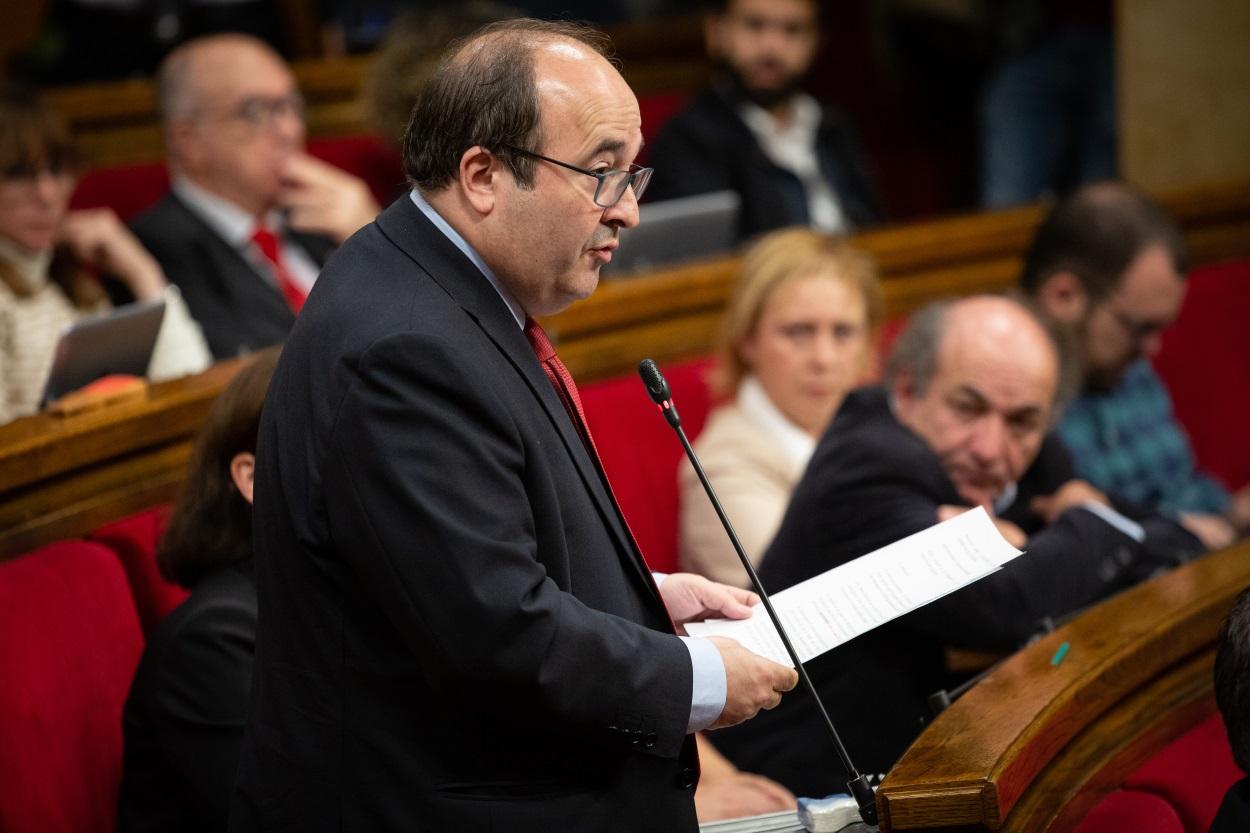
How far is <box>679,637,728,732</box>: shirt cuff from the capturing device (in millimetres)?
1254

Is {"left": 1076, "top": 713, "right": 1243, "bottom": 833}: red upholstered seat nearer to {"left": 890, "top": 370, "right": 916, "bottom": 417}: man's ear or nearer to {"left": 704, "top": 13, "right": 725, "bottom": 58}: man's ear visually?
{"left": 890, "top": 370, "right": 916, "bottom": 417}: man's ear

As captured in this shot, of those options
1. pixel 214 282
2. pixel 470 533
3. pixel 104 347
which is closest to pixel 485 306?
pixel 470 533

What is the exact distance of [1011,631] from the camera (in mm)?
1837

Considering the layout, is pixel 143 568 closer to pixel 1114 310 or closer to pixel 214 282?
pixel 214 282

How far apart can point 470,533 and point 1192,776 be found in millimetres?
937

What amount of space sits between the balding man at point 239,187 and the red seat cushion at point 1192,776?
1688mm

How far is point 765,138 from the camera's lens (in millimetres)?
3652

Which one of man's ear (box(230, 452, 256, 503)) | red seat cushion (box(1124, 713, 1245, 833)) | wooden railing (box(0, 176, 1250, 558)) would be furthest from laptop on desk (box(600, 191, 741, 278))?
red seat cushion (box(1124, 713, 1245, 833))

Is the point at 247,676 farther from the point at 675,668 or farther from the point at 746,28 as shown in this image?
the point at 746,28

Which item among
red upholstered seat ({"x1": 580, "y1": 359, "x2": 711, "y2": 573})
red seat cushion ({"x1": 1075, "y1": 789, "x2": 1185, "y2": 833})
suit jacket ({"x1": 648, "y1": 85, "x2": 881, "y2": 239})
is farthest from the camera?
suit jacket ({"x1": 648, "y1": 85, "x2": 881, "y2": 239})

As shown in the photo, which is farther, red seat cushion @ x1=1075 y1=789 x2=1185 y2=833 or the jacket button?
red seat cushion @ x1=1075 y1=789 x2=1185 y2=833

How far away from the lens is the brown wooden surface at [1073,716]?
138 centimetres

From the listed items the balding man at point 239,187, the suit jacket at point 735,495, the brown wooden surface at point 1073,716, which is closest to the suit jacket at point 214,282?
the balding man at point 239,187

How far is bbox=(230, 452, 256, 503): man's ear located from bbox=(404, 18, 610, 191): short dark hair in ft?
1.59
